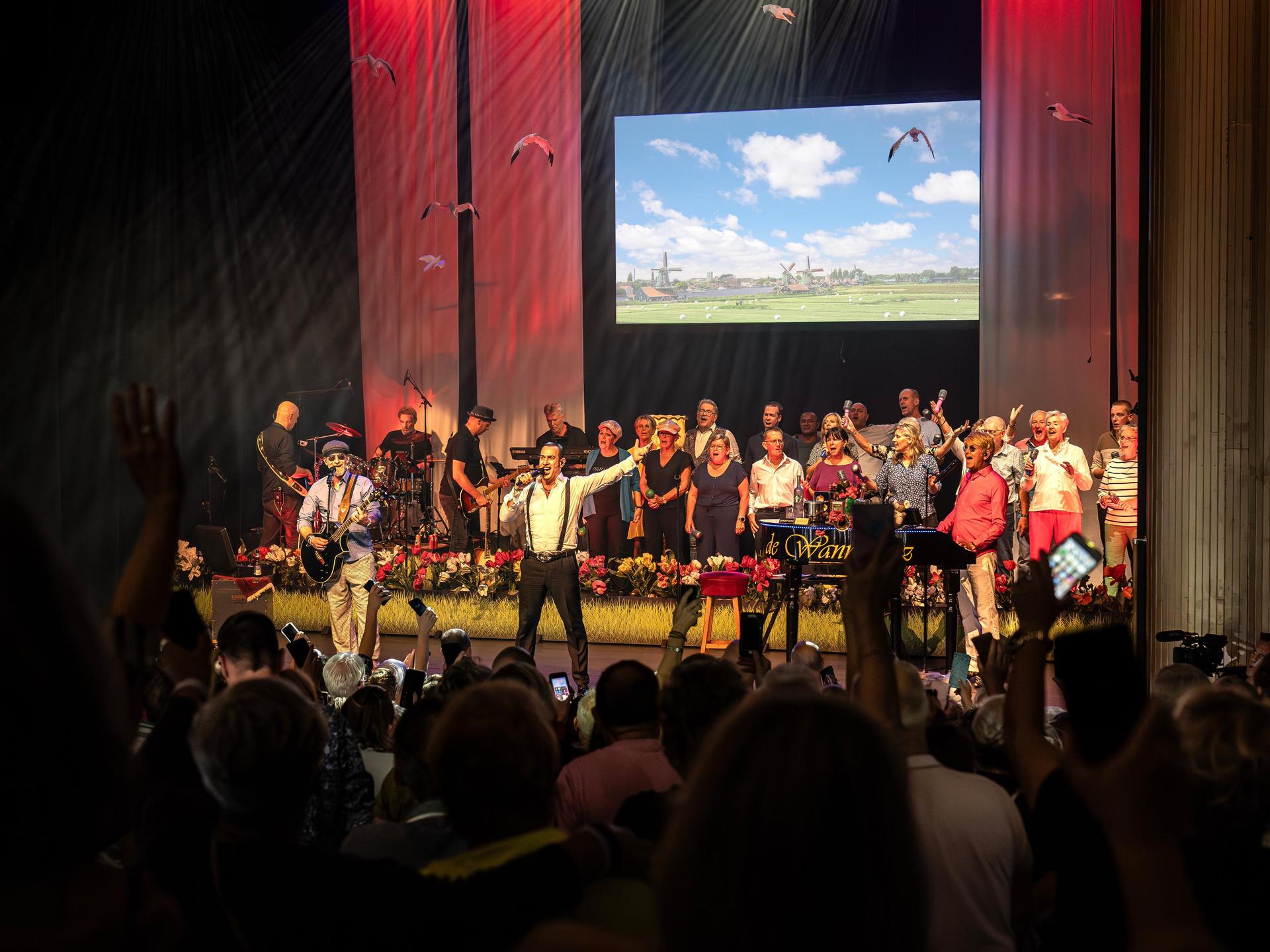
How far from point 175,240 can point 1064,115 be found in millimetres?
8962

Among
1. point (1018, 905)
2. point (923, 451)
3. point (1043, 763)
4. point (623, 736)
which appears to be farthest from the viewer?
point (923, 451)

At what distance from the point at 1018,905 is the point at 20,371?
10.8m

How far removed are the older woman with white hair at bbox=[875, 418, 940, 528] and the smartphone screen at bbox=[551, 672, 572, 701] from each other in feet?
18.9

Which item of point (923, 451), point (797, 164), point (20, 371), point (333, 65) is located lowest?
point (923, 451)

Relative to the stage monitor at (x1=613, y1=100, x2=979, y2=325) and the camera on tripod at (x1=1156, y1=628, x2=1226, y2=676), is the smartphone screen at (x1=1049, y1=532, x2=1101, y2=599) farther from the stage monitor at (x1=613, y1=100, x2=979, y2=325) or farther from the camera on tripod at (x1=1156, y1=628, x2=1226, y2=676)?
the stage monitor at (x1=613, y1=100, x2=979, y2=325)

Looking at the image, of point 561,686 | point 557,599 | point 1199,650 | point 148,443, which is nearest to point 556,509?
point 557,599

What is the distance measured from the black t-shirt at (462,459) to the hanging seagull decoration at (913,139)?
Result: 17.1 feet

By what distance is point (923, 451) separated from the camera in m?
9.84

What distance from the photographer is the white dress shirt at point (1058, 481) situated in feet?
34.2

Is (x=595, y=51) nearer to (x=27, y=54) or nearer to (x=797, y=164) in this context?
(x=797, y=164)

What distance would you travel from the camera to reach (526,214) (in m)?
12.4

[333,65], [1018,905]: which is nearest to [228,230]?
[333,65]

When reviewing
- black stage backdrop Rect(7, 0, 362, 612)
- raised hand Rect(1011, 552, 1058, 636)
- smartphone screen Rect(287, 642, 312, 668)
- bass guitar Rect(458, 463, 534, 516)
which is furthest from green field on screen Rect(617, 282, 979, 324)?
raised hand Rect(1011, 552, 1058, 636)

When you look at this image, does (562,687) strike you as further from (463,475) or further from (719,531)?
(463,475)
